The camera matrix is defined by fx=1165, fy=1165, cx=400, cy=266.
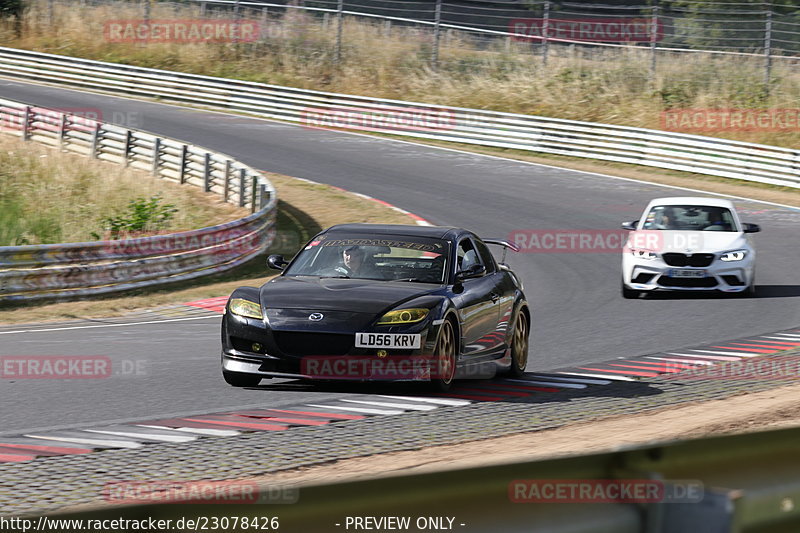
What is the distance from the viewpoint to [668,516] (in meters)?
3.22

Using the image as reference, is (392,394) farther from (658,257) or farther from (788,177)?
(788,177)

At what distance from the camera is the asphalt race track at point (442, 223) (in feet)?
31.0

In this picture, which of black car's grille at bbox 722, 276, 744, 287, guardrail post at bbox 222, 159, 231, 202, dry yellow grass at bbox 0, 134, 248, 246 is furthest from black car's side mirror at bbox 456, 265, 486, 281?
guardrail post at bbox 222, 159, 231, 202

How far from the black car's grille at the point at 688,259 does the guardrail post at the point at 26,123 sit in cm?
2196

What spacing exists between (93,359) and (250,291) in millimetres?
2471

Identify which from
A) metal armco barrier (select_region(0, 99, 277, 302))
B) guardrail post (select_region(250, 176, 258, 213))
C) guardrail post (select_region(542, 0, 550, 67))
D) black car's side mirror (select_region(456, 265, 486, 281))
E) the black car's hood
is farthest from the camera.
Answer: guardrail post (select_region(542, 0, 550, 67))

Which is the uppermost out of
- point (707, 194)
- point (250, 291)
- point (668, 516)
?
point (668, 516)

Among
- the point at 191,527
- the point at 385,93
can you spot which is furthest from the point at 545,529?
the point at 385,93

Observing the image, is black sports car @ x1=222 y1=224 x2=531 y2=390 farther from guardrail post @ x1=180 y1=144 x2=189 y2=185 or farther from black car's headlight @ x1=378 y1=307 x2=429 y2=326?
guardrail post @ x1=180 y1=144 x2=189 y2=185

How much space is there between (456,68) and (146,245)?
26645mm

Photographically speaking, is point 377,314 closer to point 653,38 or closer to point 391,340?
point 391,340

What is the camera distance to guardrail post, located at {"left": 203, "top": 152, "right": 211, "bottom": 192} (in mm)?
26891

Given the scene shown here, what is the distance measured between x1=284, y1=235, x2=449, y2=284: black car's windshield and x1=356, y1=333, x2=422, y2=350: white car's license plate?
1.11 meters

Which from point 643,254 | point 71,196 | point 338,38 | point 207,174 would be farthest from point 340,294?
point 338,38
